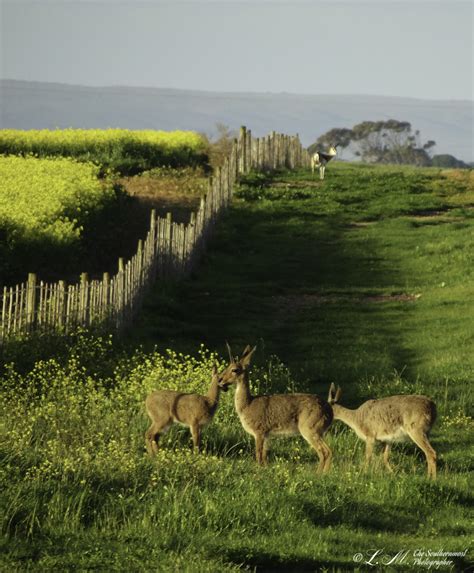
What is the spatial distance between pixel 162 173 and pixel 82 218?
1732cm

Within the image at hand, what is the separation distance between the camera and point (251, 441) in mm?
17469

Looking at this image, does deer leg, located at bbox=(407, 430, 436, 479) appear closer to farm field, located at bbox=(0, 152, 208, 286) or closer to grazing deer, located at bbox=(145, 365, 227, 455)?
grazing deer, located at bbox=(145, 365, 227, 455)

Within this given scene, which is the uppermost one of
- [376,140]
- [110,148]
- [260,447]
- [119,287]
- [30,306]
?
[376,140]

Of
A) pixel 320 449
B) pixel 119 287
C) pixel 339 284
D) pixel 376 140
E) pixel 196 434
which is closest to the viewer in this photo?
pixel 320 449

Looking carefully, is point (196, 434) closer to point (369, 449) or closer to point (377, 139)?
point (369, 449)

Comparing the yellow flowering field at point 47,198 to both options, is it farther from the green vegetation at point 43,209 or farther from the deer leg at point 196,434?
the deer leg at point 196,434

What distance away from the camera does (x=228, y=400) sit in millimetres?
18922

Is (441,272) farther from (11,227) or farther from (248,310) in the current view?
(11,227)

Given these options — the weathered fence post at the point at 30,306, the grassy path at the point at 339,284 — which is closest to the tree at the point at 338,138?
the grassy path at the point at 339,284

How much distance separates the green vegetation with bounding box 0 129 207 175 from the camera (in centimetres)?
5584

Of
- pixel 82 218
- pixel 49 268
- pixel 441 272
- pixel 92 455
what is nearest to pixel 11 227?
pixel 49 268

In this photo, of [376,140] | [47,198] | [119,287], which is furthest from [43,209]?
[376,140]

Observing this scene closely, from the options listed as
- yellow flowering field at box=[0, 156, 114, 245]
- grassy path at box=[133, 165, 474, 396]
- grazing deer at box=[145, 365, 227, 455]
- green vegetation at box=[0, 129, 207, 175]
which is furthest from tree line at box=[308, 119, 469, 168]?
grazing deer at box=[145, 365, 227, 455]

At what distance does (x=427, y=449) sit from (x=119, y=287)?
37.0 feet
